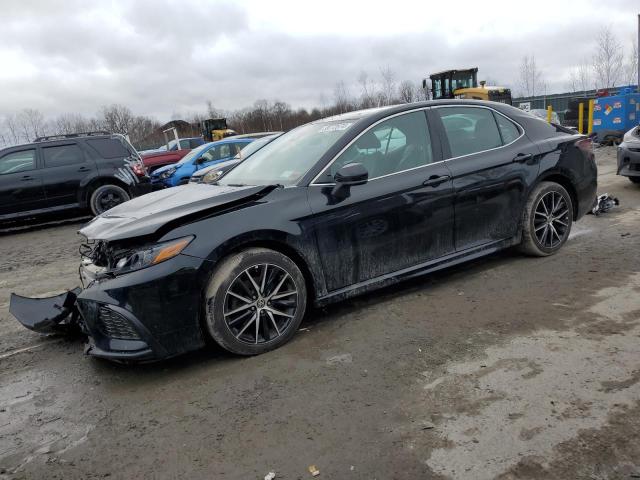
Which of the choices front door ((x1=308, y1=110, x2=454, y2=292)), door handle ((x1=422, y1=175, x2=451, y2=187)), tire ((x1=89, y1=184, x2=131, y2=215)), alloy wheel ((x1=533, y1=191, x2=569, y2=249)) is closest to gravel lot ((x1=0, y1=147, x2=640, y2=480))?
front door ((x1=308, y1=110, x2=454, y2=292))

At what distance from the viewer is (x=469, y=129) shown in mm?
4664

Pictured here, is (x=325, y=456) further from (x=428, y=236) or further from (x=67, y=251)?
(x=67, y=251)

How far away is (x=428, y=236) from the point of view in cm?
418

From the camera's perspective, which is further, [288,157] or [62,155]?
[62,155]

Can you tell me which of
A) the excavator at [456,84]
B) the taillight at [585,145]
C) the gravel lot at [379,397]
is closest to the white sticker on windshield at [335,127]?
the gravel lot at [379,397]

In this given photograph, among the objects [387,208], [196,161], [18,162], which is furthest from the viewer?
[196,161]

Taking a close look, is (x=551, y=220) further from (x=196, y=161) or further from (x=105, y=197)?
(x=196, y=161)

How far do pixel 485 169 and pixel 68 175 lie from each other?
896 centimetres

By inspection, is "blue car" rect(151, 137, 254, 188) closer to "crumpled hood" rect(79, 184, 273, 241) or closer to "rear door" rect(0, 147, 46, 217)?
"rear door" rect(0, 147, 46, 217)

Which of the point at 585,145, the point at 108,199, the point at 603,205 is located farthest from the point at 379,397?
the point at 108,199

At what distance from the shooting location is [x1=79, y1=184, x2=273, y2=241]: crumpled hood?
3342 mm

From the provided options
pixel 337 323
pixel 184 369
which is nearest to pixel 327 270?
pixel 337 323

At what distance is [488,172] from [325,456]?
305 centimetres

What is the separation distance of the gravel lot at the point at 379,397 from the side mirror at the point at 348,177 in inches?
41.1
